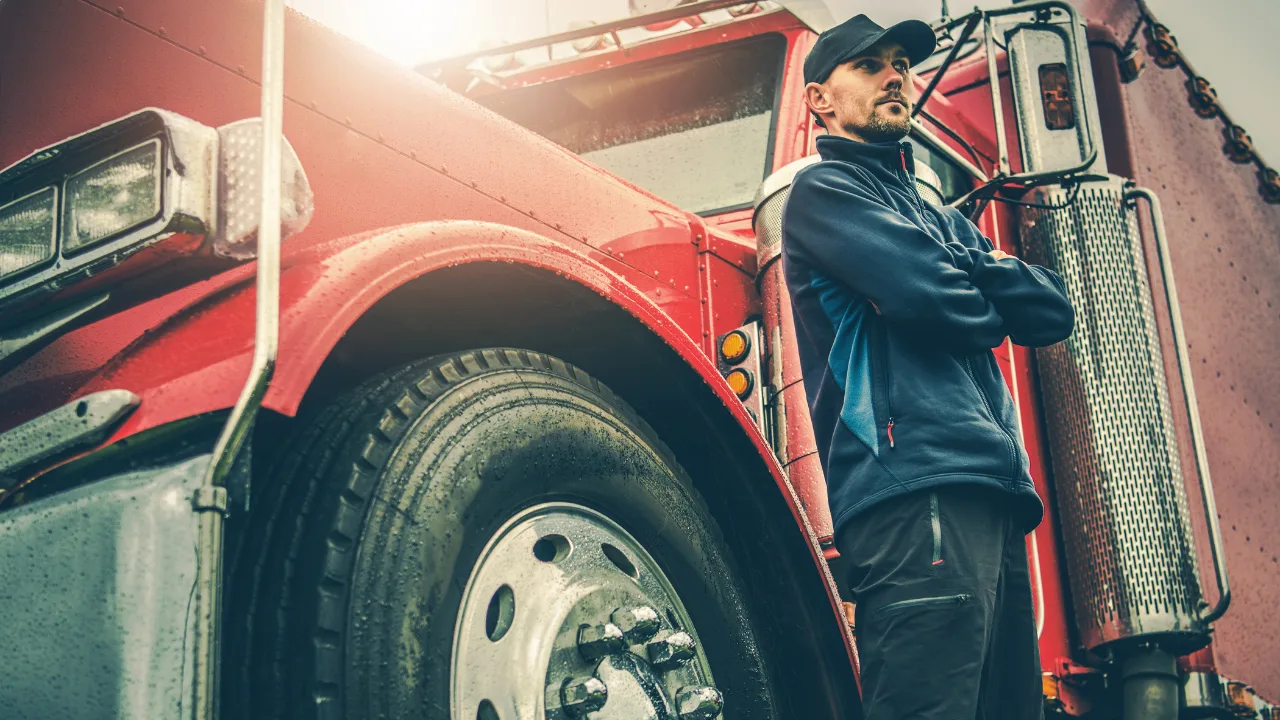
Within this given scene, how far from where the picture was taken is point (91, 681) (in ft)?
3.85

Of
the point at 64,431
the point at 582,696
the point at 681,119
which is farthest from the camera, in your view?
the point at 681,119

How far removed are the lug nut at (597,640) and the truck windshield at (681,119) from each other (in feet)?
5.52

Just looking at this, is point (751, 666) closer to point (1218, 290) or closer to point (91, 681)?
point (91, 681)

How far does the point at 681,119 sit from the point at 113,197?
2162 millimetres

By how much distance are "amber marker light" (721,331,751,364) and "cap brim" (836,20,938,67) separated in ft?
2.30

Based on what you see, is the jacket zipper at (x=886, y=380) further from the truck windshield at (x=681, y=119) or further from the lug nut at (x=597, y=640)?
the truck windshield at (x=681, y=119)

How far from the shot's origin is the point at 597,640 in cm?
162

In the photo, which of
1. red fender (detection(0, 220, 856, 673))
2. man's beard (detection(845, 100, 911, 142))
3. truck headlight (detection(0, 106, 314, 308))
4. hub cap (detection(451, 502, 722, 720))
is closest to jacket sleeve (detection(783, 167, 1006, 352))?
man's beard (detection(845, 100, 911, 142))

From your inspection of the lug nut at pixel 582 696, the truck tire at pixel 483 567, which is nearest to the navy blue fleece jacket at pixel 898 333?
the truck tire at pixel 483 567

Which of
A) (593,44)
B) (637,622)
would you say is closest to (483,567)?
(637,622)

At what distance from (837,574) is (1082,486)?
44.4 inches

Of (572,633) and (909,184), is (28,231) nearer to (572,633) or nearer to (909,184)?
(572,633)

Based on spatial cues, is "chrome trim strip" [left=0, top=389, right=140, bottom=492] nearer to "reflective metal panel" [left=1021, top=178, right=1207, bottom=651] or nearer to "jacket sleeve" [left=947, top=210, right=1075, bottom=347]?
"jacket sleeve" [left=947, top=210, right=1075, bottom=347]

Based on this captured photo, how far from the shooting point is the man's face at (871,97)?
6.61ft
